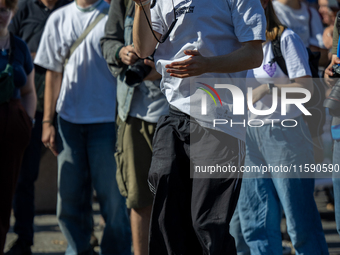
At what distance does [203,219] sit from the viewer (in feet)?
7.69

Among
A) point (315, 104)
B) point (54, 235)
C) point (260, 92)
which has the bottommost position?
point (54, 235)

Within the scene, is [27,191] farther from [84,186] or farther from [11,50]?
[11,50]

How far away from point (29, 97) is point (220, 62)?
2.28m

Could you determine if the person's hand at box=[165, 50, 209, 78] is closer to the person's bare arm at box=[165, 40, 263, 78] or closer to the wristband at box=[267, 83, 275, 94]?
the person's bare arm at box=[165, 40, 263, 78]

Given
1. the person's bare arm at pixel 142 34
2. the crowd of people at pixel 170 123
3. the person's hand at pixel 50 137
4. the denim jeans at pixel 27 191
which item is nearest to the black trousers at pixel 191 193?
the crowd of people at pixel 170 123

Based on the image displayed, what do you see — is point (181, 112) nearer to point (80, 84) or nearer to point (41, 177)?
point (80, 84)

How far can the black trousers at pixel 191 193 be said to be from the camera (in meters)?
2.35

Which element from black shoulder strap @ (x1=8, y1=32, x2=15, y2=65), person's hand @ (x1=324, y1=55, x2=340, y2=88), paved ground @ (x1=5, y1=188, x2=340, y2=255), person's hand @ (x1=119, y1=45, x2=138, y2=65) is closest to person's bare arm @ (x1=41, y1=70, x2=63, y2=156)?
black shoulder strap @ (x1=8, y1=32, x2=15, y2=65)

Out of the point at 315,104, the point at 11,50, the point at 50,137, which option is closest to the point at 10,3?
the point at 11,50

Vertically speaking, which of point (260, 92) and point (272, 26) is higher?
point (272, 26)

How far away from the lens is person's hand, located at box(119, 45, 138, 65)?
3.19 m

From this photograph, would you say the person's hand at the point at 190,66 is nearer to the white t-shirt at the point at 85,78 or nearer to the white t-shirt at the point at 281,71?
the white t-shirt at the point at 281,71

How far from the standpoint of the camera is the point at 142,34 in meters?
2.53

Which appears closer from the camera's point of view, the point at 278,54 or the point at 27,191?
the point at 278,54
